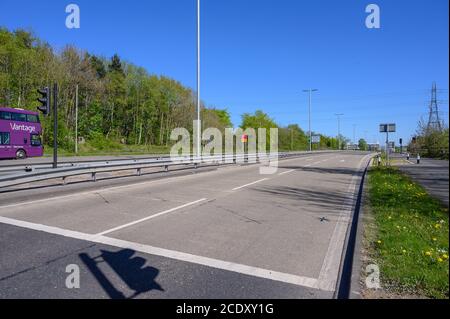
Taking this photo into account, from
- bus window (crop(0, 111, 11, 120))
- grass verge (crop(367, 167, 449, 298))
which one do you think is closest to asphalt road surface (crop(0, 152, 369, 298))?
grass verge (crop(367, 167, 449, 298))

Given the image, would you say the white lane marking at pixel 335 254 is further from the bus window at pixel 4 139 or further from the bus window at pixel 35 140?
the bus window at pixel 35 140

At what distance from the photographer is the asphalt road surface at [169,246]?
4.45 metres

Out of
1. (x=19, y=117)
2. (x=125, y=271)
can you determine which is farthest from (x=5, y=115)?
(x=125, y=271)

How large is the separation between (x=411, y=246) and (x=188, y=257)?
347 cm

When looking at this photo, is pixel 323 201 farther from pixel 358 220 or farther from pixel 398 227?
pixel 398 227

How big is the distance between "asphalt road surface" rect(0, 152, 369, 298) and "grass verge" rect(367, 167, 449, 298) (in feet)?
2.22

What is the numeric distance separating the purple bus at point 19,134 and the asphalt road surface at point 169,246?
66.6 feet

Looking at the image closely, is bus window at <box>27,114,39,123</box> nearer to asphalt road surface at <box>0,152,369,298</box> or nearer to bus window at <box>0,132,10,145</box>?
bus window at <box>0,132,10,145</box>

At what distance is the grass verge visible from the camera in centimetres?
439

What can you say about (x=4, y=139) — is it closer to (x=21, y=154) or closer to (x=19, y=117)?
(x=21, y=154)

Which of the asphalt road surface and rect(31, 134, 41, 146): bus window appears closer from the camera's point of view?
the asphalt road surface

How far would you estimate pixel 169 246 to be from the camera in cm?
614

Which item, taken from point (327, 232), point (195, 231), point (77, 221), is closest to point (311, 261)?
point (327, 232)
